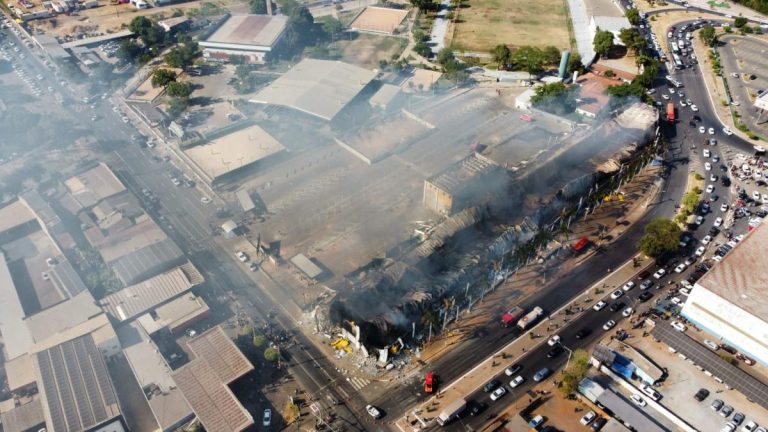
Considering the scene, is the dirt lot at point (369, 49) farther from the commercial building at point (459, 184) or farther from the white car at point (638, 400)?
the white car at point (638, 400)

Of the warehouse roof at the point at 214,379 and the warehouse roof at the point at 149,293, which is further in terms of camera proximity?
the warehouse roof at the point at 149,293

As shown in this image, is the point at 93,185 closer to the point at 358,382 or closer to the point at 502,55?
the point at 358,382

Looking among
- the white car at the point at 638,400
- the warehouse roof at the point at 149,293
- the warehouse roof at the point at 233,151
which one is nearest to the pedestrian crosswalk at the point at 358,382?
the warehouse roof at the point at 149,293

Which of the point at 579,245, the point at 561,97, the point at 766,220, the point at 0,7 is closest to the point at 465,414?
the point at 579,245

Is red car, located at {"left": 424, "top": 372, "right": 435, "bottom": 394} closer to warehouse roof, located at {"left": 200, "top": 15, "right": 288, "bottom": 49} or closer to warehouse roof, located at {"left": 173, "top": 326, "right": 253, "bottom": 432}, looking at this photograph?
warehouse roof, located at {"left": 173, "top": 326, "right": 253, "bottom": 432}

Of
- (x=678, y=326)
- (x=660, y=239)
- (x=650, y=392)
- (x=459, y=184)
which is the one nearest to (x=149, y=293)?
(x=459, y=184)

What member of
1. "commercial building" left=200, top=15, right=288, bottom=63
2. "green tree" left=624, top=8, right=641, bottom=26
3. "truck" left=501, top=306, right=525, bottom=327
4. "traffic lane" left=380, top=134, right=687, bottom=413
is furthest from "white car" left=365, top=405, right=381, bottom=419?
"green tree" left=624, top=8, right=641, bottom=26

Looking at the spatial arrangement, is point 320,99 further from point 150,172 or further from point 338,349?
point 338,349
